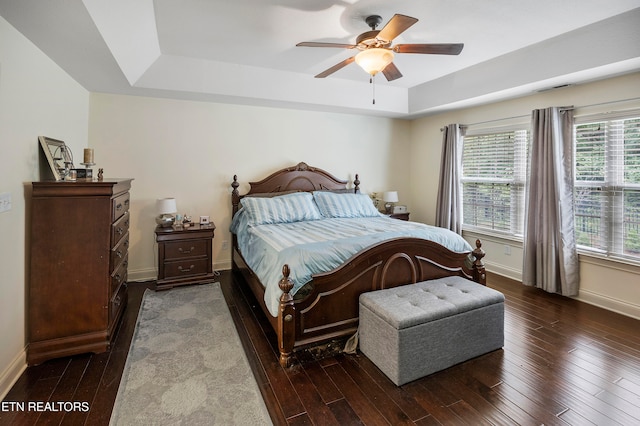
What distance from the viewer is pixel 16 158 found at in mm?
2055

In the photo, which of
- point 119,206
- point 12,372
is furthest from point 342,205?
point 12,372

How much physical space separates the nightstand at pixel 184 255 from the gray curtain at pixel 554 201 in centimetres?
392

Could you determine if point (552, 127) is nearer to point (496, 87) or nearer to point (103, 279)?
point (496, 87)

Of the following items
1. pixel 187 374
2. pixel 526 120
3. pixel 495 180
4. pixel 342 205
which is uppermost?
pixel 526 120

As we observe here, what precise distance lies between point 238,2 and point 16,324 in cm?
276

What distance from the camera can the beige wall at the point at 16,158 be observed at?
1902mm

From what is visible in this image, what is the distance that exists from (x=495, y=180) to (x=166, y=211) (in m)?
4.38

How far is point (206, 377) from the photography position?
6.70ft

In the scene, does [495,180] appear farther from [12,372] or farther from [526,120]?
[12,372]

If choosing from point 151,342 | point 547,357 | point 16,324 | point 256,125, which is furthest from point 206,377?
point 256,125

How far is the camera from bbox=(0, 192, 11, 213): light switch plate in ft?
6.12

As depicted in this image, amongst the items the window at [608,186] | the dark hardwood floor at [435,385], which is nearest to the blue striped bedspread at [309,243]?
the dark hardwood floor at [435,385]

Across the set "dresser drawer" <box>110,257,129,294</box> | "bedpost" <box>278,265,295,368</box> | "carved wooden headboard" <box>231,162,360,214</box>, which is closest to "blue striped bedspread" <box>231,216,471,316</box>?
"bedpost" <box>278,265,295,368</box>

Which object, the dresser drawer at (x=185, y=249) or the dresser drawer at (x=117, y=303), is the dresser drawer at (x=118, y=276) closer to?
the dresser drawer at (x=117, y=303)
